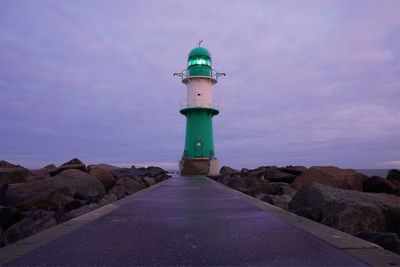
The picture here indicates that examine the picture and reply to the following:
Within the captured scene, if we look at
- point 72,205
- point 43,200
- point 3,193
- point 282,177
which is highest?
point 282,177

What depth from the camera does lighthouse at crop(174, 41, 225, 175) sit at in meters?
27.7

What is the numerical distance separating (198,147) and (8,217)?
68.9 feet

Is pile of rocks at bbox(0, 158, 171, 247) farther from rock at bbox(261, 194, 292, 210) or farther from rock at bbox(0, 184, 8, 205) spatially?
rock at bbox(261, 194, 292, 210)

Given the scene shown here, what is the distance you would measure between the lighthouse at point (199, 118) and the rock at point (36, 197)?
17774 mm

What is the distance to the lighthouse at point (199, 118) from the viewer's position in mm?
27734

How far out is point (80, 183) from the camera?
1242cm

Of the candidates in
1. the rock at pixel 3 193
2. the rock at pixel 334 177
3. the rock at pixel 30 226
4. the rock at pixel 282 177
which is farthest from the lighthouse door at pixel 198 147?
the rock at pixel 30 226

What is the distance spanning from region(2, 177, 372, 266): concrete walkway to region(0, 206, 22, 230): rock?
92.1 inches

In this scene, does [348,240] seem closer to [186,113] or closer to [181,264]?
[181,264]

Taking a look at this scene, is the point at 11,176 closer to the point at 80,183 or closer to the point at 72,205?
the point at 80,183

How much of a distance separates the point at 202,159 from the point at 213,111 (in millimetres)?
3988

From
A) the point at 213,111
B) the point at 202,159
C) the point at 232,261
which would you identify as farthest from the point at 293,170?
the point at 232,261

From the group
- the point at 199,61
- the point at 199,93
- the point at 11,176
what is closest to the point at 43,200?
the point at 11,176

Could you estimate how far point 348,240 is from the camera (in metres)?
4.07
